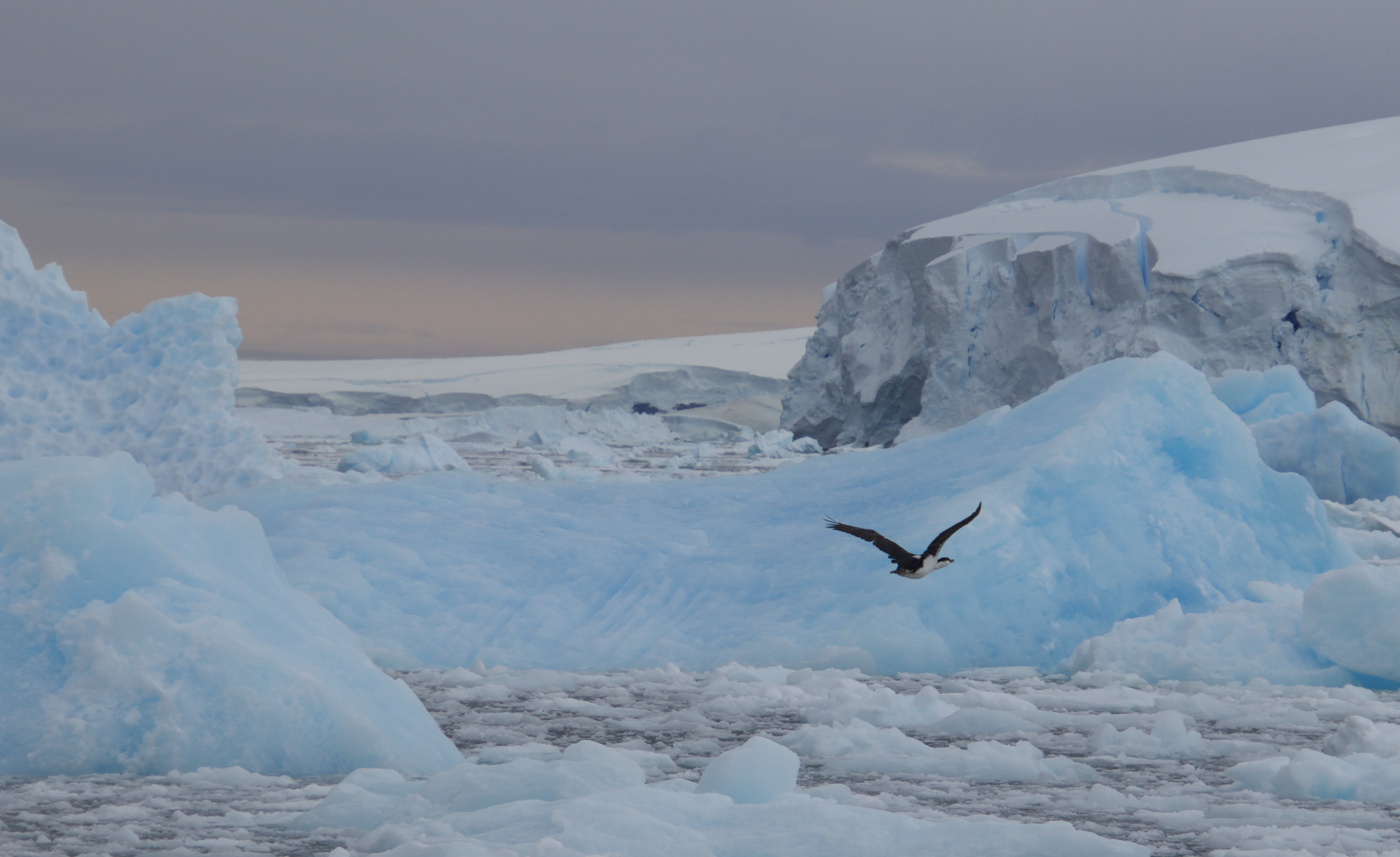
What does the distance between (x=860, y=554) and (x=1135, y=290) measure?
14.9 m

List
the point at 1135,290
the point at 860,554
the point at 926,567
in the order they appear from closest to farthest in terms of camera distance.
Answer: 1. the point at 926,567
2. the point at 860,554
3. the point at 1135,290

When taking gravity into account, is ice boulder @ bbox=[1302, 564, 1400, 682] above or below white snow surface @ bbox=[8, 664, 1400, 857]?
above

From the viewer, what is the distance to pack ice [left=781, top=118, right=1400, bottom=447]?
1816cm

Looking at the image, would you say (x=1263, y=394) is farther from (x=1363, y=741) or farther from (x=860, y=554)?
(x=1363, y=741)

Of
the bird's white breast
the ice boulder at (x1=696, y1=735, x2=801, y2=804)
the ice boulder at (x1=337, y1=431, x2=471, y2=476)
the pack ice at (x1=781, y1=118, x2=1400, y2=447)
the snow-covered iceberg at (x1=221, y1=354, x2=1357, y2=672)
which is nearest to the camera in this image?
the ice boulder at (x1=696, y1=735, x2=801, y2=804)

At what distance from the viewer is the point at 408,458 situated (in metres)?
17.3

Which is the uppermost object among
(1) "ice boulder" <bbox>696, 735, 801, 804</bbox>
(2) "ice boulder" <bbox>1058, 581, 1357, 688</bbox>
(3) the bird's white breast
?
(3) the bird's white breast

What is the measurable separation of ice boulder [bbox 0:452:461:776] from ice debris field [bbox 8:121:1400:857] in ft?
0.04

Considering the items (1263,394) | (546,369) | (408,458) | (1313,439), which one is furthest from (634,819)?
(546,369)

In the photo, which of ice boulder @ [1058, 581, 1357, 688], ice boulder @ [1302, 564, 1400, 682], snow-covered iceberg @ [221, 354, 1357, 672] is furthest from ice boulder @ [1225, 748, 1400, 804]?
snow-covered iceberg @ [221, 354, 1357, 672]

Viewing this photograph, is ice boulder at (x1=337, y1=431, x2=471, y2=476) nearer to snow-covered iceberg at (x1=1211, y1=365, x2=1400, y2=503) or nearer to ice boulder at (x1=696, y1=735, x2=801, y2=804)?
snow-covered iceberg at (x1=1211, y1=365, x2=1400, y2=503)

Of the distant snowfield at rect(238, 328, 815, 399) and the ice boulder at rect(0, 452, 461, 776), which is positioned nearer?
the ice boulder at rect(0, 452, 461, 776)

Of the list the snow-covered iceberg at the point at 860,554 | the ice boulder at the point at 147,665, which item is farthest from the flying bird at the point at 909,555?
the ice boulder at the point at 147,665

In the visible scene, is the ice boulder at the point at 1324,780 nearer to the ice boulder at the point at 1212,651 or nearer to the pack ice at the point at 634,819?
the pack ice at the point at 634,819
